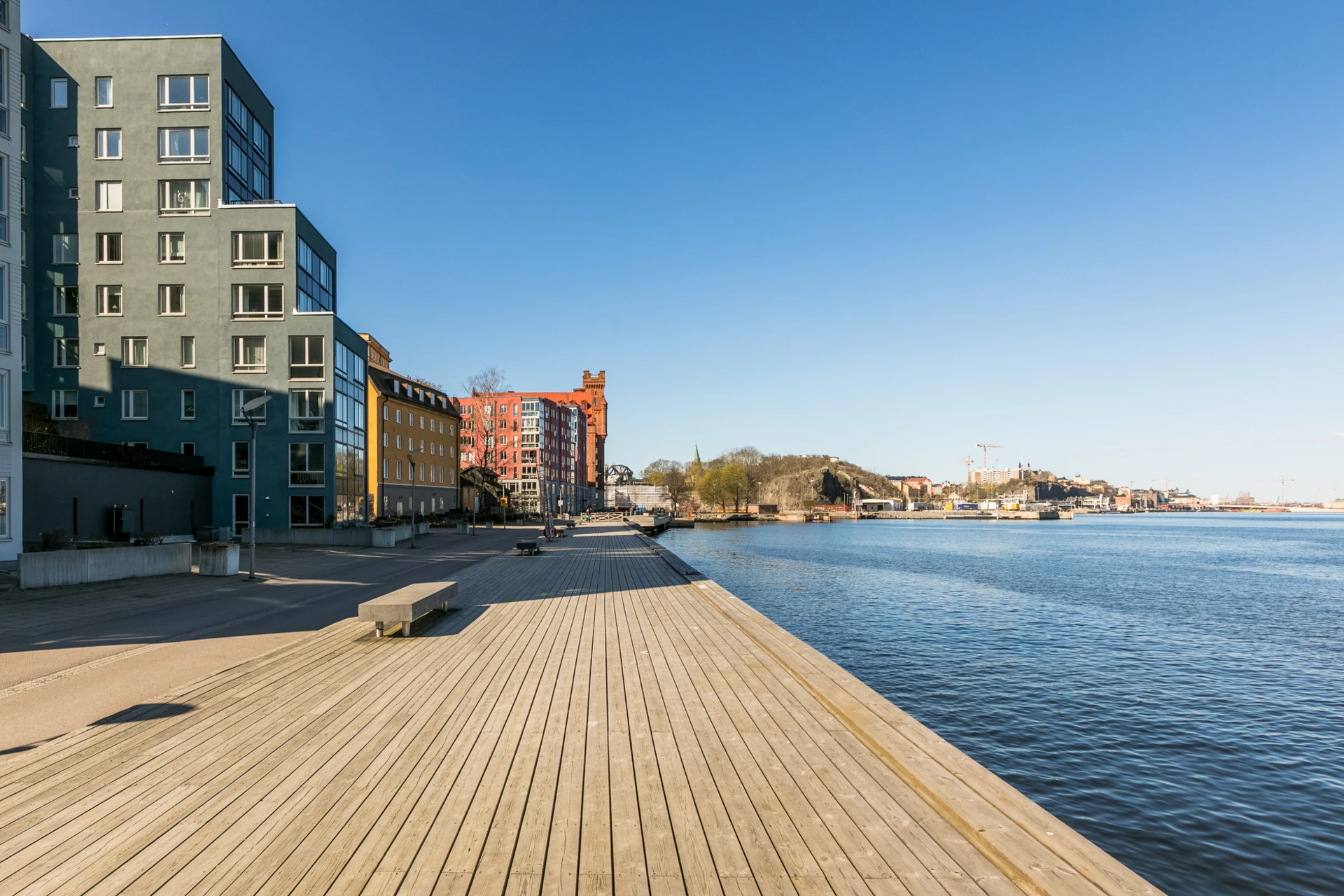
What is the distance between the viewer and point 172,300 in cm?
3412

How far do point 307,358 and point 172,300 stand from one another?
6740 mm

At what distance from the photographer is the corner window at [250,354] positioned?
3441 centimetres

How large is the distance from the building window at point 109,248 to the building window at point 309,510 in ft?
46.2

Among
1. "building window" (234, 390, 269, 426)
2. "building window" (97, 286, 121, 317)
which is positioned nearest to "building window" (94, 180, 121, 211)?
"building window" (97, 286, 121, 317)

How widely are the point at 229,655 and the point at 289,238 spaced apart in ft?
97.6

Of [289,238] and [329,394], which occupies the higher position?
[289,238]

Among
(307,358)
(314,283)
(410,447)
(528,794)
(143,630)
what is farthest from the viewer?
(410,447)

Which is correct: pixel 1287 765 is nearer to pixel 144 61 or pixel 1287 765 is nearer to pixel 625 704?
pixel 625 704

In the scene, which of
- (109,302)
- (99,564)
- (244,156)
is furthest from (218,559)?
(244,156)

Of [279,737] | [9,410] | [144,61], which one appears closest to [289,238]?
[144,61]

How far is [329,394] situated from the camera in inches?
1378

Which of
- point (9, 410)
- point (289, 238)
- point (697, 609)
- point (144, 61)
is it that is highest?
point (144, 61)

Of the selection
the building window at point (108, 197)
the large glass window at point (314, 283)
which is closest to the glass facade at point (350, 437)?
the large glass window at point (314, 283)

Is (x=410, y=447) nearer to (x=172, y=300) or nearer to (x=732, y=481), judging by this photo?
(x=172, y=300)
